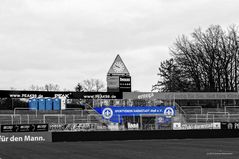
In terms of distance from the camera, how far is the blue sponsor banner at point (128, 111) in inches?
1755

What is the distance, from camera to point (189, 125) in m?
40.5

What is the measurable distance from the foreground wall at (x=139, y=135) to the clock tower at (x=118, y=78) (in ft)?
41.7

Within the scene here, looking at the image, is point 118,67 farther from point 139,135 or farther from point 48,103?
point 139,135

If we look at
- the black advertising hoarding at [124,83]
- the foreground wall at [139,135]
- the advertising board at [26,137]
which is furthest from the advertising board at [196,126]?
the black advertising hoarding at [124,83]

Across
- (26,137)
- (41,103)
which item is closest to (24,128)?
(26,137)

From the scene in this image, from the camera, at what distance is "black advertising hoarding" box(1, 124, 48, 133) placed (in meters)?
35.6

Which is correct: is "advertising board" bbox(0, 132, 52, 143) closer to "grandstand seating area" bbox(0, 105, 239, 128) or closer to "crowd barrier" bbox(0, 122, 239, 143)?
"crowd barrier" bbox(0, 122, 239, 143)

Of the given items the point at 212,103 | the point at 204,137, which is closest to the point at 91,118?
the point at 204,137

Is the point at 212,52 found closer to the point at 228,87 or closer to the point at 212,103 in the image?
the point at 228,87

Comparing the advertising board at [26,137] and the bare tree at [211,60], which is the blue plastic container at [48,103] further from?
the bare tree at [211,60]

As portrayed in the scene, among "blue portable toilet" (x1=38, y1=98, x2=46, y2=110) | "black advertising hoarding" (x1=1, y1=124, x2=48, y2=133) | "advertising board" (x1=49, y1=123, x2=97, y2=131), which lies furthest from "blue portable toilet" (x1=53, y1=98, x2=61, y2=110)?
"black advertising hoarding" (x1=1, y1=124, x2=48, y2=133)

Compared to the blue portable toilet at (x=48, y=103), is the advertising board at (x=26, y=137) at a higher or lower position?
→ lower

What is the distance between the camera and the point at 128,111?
154 feet

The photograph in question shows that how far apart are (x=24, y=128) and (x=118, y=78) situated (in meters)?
17.5
